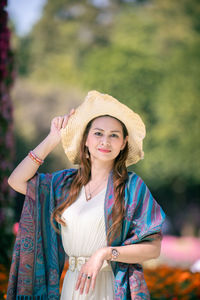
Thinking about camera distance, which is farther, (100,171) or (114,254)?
(100,171)

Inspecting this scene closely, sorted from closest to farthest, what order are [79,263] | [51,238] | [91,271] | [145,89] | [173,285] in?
[91,271] < [79,263] < [51,238] < [173,285] < [145,89]

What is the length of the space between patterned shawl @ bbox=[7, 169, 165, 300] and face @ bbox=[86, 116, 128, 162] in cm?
17

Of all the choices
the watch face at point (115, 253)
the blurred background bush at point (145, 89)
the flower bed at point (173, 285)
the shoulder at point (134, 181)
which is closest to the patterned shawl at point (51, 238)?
the shoulder at point (134, 181)

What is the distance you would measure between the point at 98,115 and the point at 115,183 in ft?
1.53

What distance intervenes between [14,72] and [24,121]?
37.8 feet

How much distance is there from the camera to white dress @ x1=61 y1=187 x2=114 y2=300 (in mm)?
2465

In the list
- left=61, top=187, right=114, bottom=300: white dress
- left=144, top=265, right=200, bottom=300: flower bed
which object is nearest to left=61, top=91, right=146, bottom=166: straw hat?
left=61, top=187, right=114, bottom=300: white dress

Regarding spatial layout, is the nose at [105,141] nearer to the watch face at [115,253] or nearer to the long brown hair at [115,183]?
the long brown hair at [115,183]

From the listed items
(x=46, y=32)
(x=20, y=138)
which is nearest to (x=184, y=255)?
(x=20, y=138)

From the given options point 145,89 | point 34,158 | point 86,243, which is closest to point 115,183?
point 86,243

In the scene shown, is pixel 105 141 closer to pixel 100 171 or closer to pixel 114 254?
pixel 100 171

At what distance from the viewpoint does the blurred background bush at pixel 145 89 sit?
16375mm

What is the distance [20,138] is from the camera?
644 inches

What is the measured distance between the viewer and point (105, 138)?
2.57m
